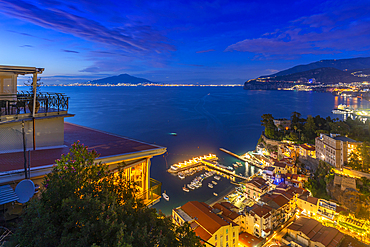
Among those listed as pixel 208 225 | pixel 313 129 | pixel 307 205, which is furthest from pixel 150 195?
pixel 313 129

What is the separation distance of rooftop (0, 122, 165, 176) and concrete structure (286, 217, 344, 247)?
8.33 metres

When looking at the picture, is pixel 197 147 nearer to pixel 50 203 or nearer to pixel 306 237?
pixel 306 237

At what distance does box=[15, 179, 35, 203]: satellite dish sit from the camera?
6.68 ft

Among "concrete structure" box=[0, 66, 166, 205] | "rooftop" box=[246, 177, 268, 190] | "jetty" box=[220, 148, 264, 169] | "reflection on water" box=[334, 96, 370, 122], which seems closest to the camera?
"concrete structure" box=[0, 66, 166, 205]

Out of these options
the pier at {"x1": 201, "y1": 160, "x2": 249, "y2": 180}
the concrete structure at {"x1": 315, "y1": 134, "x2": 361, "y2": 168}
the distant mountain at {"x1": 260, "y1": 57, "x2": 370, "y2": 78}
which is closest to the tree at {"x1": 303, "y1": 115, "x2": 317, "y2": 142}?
the concrete structure at {"x1": 315, "y1": 134, "x2": 361, "y2": 168}

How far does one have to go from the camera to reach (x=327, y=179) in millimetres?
11945

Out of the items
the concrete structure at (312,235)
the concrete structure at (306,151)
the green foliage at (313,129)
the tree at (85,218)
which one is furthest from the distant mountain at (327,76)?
the tree at (85,218)

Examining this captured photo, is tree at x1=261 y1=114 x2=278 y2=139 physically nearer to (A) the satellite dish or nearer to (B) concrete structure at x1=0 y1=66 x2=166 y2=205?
(B) concrete structure at x1=0 y1=66 x2=166 y2=205

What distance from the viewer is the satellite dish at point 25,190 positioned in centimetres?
204

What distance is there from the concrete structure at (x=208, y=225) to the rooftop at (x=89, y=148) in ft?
14.1

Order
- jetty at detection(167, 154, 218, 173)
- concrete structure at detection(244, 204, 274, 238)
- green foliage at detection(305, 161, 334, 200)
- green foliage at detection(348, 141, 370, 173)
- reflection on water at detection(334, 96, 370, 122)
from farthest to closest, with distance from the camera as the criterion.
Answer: reflection on water at detection(334, 96, 370, 122)
jetty at detection(167, 154, 218, 173)
green foliage at detection(305, 161, 334, 200)
green foliage at detection(348, 141, 370, 173)
concrete structure at detection(244, 204, 274, 238)

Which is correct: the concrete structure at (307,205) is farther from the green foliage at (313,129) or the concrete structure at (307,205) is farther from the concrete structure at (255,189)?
the green foliage at (313,129)

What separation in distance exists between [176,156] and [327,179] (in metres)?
11.6

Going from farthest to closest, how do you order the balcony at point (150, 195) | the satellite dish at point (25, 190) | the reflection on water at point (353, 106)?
the reflection on water at point (353, 106) < the balcony at point (150, 195) < the satellite dish at point (25, 190)
